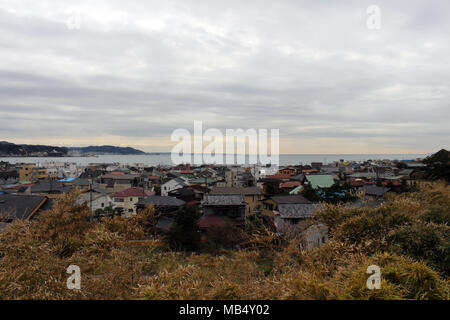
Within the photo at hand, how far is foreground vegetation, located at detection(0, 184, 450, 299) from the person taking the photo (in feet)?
14.1

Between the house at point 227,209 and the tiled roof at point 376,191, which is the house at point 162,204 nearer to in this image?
the house at point 227,209

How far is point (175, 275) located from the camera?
4.83 metres

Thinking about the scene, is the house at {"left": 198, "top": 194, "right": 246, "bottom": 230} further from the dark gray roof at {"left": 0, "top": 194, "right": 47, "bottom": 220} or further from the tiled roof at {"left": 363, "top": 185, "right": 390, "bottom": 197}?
the tiled roof at {"left": 363, "top": 185, "right": 390, "bottom": 197}

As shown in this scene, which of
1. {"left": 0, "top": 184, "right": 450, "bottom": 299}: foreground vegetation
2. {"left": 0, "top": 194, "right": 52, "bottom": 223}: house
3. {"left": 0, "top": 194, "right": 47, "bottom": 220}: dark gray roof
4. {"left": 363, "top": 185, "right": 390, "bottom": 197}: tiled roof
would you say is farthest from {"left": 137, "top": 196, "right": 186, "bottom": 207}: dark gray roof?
{"left": 363, "top": 185, "right": 390, "bottom": 197}: tiled roof

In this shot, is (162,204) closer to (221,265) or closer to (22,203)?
(22,203)

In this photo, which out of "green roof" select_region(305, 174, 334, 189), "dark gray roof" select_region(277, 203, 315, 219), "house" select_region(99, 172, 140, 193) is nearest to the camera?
"dark gray roof" select_region(277, 203, 315, 219)

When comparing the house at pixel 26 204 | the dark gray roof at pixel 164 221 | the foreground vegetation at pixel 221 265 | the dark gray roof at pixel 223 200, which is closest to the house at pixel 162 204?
the dark gray roof at pixel 164 221

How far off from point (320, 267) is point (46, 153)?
209 m

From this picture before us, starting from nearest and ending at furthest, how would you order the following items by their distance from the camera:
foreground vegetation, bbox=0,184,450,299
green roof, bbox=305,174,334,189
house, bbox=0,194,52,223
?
foreground vegetation, bbox=0,184,450,299 < house, bbox=0,194,52,223 < green roof, bbox=305,174,334,189

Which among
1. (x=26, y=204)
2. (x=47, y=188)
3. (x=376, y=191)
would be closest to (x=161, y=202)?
(x=26, y=204)

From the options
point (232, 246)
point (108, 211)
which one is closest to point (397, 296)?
point (232, 246)

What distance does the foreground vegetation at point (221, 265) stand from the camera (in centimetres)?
429

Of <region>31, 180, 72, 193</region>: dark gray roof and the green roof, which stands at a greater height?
the green roof
